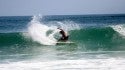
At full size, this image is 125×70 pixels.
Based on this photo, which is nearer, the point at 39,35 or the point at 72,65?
the point at 72,65

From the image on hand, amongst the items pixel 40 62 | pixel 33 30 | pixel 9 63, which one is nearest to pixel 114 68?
pixel 40 62

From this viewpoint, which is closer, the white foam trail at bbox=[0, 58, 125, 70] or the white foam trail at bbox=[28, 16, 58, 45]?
the white foam trail at bbox=[0, 58, 125, 70]

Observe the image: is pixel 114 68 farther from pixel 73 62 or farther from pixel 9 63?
pixel 9 63

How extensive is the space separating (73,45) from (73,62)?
728 cm

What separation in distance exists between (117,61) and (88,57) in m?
1.86

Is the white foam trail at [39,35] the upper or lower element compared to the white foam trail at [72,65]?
upper

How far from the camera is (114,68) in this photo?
490 inches

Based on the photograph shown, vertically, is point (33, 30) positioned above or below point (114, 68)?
above

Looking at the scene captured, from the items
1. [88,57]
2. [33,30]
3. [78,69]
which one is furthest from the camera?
[33,30]

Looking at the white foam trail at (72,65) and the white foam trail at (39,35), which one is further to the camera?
the white foam trail at (39,35)

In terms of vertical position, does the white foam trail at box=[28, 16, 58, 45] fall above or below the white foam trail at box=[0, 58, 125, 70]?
above

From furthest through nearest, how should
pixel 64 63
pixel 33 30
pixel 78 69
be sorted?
1. pixel 33 30
2. pixel 64 63
3. pixel 78 69

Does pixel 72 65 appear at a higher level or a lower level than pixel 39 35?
lower

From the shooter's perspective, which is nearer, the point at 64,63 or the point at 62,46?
the point at 64,63
